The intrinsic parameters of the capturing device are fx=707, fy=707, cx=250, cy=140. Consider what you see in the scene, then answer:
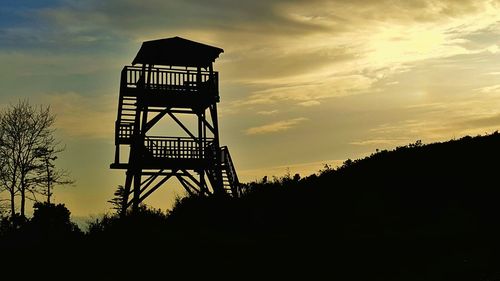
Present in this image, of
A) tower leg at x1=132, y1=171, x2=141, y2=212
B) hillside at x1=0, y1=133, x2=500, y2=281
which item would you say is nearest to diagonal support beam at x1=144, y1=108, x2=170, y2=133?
tower leg at x1=132, y1=171, x2=141, y2=212

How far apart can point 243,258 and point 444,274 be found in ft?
18.6

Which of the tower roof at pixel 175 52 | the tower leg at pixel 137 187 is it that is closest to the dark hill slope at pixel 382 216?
the tower leg at pixel 137 187

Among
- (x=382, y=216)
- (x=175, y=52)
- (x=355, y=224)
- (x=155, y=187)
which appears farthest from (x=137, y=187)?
(x=382, y=216)

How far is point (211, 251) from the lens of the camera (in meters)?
19.8

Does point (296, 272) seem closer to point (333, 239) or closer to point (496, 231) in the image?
point (333, 239)

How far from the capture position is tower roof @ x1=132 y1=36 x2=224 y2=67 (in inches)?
1323

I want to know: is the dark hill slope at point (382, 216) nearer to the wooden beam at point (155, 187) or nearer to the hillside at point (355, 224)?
the hillside at point (355, 224)

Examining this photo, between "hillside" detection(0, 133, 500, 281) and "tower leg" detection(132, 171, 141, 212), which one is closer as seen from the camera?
"hillside" detection(0, 133, 500, 281)

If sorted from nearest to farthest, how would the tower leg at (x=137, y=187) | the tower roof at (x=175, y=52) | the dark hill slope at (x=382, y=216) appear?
the dark hill slope at (x=382, y=216), the tower roof at (x=175, y=52), the tower leg at (x=137, y=187)

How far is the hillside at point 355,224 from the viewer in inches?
687

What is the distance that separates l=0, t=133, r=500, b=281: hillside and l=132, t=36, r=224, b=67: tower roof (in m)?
8.06

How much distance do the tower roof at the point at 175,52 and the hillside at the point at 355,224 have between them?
26.5 ft

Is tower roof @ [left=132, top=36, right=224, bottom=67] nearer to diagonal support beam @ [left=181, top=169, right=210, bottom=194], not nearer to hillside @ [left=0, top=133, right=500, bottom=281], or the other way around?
diagonal support beam @ [left=181, top=169, right=210, bottom=194]

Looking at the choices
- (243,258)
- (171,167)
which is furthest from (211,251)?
(171,167)
